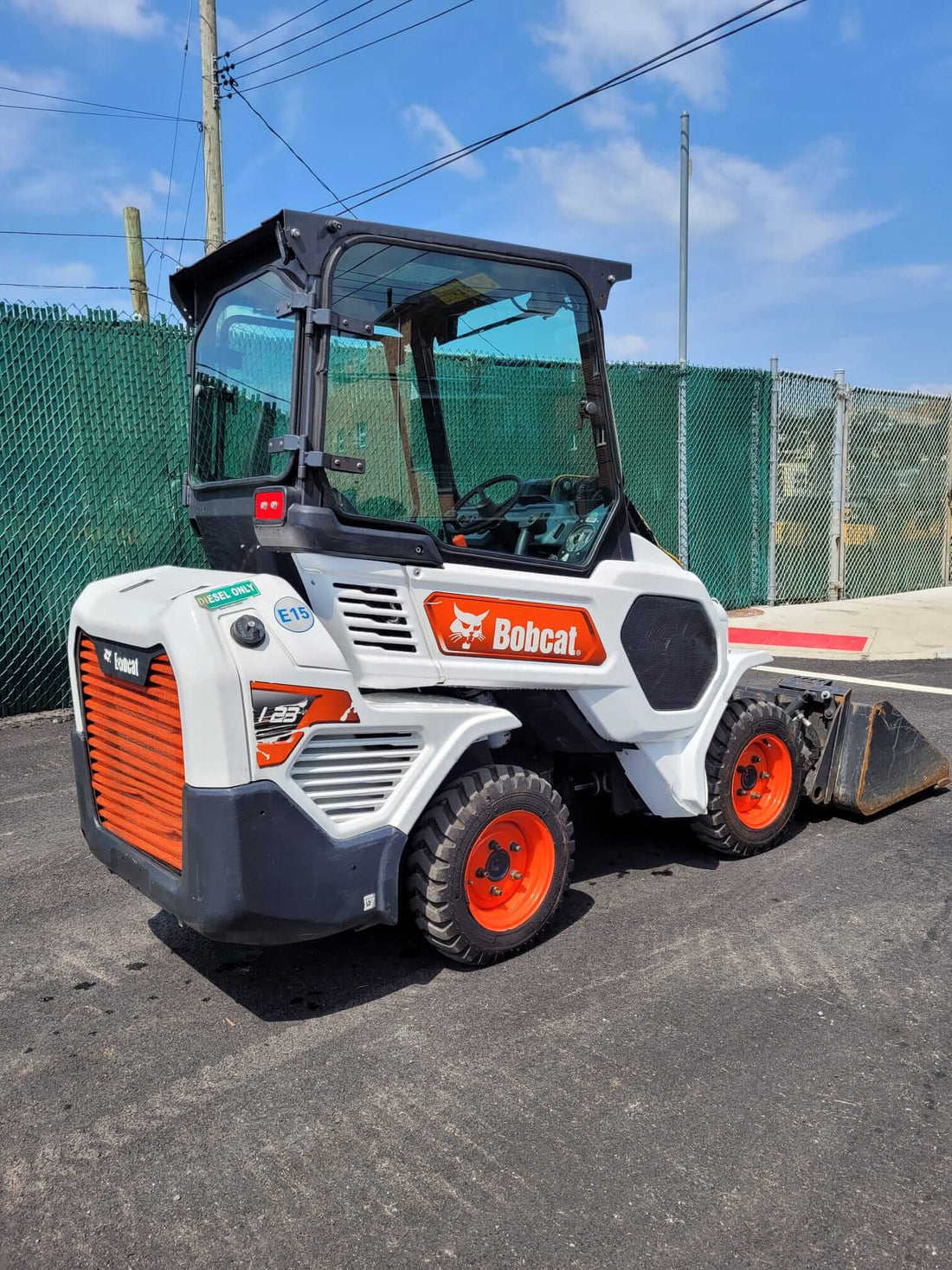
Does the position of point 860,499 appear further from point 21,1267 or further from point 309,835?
point 21,1267

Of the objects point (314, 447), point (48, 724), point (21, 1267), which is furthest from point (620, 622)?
point (48, 724)

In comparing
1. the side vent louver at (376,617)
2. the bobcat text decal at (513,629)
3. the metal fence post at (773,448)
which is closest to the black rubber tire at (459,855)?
the bobcat text decal at (513,629)

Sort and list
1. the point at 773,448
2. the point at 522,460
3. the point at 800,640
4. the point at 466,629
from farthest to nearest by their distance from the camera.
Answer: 1. the point at 773,448
2. the point at 800,640
3. the point at 522,460
4. the point at 466,629

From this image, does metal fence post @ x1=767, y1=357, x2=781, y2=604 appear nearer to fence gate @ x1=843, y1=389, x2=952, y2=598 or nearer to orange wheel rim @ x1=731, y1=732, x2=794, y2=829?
fence gate @ x1=843, y1=389, x2=952, y2=598

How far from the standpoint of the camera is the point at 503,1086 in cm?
275

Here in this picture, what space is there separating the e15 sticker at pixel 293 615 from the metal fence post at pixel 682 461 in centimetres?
802

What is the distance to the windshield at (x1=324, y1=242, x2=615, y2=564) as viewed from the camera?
3137 millimetres

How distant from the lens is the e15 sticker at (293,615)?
9.40 ft

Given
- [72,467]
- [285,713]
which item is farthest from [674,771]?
[72,467]

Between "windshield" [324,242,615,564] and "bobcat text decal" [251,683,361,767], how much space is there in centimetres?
60

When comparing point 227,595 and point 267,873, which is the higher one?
point 227,595

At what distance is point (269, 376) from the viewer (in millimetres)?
3221

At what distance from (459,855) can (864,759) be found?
2.33 metres

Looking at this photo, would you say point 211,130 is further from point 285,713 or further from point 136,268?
point 285,713
